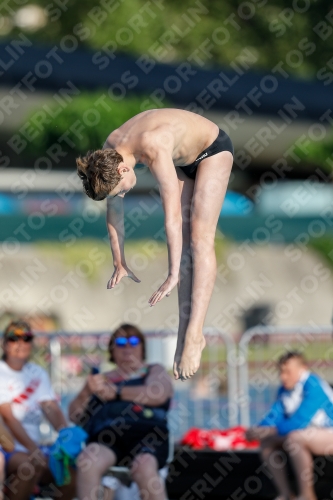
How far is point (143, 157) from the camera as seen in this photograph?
4.85m

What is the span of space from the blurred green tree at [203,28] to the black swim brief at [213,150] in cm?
2128

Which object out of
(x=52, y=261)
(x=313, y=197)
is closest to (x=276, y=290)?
(x=52, y=261)

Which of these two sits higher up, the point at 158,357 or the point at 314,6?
the point at 314,6

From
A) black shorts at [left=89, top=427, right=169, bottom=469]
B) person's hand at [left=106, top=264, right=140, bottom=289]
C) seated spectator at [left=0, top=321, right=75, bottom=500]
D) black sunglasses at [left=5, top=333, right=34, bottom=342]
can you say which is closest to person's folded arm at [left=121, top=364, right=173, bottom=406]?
black shorts at [left=89, top=427, right=169, bottom=469]

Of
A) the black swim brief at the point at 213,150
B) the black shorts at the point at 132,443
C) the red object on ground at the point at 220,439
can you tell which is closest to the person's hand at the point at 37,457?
the black shorts at the point at 132,443

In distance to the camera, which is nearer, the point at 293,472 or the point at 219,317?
the point at 293,472

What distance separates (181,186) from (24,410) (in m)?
2.42

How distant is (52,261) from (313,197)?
24.8 ft

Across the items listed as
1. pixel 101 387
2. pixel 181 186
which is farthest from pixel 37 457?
pixel 181 186

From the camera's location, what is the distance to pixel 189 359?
5.13 metres

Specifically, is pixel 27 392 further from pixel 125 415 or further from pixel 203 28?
pixel 203 28

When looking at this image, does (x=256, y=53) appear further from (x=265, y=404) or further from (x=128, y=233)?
(x=265, y=404)

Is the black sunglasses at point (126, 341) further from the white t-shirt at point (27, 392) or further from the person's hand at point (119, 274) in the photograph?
the person's hand at point (119, 274)

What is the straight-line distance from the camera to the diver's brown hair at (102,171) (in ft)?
15.4
